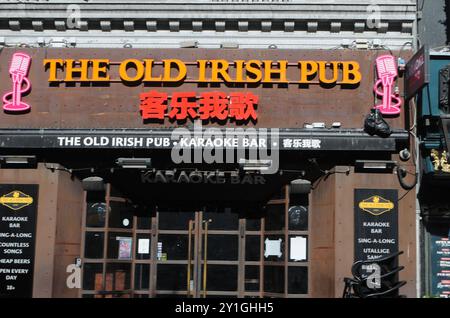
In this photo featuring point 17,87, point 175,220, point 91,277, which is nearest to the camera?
point 17,87

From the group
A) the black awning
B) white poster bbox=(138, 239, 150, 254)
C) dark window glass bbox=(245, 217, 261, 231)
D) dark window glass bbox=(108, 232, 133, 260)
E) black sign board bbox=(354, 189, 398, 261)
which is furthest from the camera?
dark window glass bbox=(245, 217, 261, 231)

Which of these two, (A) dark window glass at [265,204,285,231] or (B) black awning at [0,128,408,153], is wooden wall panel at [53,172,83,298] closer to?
(B) black awning at [0,128,408,153]

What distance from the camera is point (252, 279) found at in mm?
17484

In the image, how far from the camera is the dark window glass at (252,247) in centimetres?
1755

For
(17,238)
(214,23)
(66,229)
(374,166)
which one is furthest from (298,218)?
(17,238)

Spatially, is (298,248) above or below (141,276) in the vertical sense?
above

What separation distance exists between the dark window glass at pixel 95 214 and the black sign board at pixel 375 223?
4919 mm

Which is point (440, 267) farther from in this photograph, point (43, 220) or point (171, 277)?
point (43, 220)

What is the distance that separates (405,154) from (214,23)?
4.48m

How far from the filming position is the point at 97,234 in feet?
56.5

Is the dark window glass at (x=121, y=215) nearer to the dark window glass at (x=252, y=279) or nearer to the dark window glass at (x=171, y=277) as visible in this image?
the dark window glass at (x=171, y=277)

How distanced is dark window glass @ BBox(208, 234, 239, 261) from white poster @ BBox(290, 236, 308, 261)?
3.91ft

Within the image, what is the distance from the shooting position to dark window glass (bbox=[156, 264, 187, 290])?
17484mm

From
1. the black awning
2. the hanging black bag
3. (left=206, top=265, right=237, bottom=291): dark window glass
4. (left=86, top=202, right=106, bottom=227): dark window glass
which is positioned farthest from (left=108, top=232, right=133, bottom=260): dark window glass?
the hanging black bag
